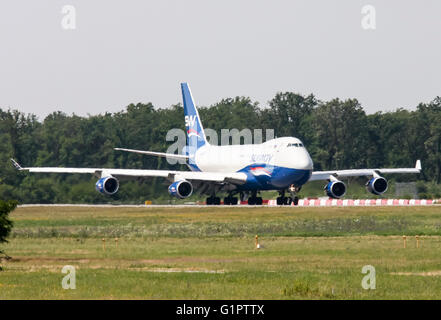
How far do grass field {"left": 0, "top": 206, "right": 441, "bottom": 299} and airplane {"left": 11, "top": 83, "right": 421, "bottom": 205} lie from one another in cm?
578

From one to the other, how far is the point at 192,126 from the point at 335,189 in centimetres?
1731

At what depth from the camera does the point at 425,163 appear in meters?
113

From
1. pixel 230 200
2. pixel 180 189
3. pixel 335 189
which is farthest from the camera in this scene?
pixel 230 200

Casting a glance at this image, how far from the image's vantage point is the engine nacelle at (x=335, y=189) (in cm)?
7325

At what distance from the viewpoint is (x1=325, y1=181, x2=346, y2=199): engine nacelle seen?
73250mm

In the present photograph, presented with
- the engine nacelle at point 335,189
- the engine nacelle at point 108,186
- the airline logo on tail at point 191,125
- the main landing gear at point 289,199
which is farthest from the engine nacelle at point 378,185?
the engine nacelle at point 108,186

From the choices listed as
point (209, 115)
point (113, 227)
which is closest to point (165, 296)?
point (113, 227)

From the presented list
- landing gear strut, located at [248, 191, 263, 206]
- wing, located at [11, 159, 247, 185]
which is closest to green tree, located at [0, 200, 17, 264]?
wing, located at [11, 159, 247, 185]

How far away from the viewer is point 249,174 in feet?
243

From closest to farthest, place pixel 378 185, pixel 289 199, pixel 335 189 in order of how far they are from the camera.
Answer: pixel 335 189, pixel 289 199, pixel 378 185
